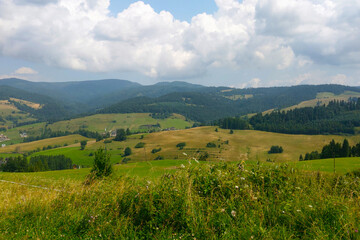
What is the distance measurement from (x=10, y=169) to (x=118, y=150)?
62.6m

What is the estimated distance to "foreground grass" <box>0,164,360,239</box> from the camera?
187 inches

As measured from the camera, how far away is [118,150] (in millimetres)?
135250

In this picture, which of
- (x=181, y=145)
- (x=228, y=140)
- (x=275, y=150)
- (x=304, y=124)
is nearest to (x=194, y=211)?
(x=181, y=145)

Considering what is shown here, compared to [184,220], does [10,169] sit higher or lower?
lower

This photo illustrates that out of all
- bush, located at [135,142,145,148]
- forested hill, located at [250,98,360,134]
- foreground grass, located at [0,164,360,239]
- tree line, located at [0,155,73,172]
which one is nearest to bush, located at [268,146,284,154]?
forested hill, located at [250,98,360,134]

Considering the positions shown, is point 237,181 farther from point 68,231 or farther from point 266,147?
point 266,147

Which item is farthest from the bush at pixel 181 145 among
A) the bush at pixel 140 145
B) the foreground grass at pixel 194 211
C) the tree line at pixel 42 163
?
the foreground grass at pixel 194 211

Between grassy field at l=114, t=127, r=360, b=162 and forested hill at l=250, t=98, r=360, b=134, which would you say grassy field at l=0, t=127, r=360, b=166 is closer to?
grassy field at l=114, t=127, r=360, b=162

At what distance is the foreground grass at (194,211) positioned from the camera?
4.75m

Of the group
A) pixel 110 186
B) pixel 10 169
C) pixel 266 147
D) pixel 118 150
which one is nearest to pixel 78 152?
pixel 118 150

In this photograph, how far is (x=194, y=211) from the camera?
5102mm

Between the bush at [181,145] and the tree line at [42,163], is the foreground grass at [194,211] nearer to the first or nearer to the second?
the tree line at [42,163]

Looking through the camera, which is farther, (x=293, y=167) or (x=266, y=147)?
(x=266, y=147)

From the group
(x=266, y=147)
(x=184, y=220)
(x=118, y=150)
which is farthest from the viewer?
(x=118, y=150)
